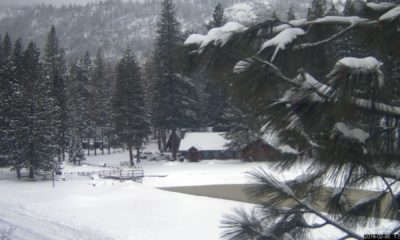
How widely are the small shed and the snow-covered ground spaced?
34.3 feet

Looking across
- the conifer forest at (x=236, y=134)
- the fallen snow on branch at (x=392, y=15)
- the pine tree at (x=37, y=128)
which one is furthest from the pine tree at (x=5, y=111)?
the fallen snow on branch at (x=392, y=15)

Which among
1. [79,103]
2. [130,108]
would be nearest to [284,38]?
[130,108]

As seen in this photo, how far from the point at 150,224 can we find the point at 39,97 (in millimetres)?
22590

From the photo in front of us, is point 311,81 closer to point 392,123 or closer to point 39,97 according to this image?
point 392,123

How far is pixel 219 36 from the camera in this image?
2375 mm

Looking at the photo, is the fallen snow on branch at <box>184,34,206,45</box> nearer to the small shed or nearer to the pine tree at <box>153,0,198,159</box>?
the pine tree at <box>153,0,198,159</box>

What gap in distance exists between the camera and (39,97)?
38156 mm

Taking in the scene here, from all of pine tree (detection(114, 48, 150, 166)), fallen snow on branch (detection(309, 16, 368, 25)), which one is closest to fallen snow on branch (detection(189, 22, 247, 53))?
fallen snow on branch (detection(309, 16, 368, 25))

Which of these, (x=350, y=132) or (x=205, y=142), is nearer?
(x=350, y=132)

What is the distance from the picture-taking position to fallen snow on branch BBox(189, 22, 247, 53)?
2.37 m

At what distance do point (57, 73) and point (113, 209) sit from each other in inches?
1397

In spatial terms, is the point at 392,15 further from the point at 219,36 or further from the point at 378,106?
the point at 219,36

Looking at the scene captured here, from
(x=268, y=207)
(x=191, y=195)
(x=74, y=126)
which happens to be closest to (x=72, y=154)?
(x=74, y=126)

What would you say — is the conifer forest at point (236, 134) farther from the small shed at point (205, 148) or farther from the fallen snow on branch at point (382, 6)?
the small shed at point (205, 148)
